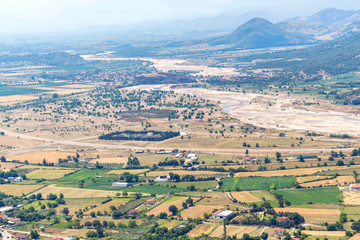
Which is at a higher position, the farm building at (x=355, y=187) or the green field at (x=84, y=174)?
the farm building at (x=355, y=187)

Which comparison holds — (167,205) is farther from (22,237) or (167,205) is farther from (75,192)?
(22,237)

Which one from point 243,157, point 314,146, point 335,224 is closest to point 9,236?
point 335,224

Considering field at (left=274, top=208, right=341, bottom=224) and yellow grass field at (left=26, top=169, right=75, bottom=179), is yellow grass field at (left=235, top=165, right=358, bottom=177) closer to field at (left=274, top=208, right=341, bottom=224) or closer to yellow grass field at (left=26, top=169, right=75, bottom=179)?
field at (left=274, top=208, right=341, bottom=224)

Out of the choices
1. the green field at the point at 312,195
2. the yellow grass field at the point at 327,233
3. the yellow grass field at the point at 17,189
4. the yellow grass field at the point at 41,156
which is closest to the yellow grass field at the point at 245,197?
the green field at the point at 312,195

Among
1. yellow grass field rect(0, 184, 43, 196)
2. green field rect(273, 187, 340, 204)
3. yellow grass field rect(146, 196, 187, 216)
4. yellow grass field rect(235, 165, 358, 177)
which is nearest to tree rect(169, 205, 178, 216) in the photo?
yellow grass field rect(146, 196, 187, 216)

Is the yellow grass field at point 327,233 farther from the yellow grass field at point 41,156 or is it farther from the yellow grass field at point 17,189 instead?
the yellow grass field at point 41,156

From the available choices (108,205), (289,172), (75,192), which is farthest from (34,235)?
(289,172)

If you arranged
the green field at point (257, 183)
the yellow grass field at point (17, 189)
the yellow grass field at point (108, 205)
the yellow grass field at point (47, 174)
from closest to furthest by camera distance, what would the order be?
the yellow grass field at point (108, 205), the green field at point (257, 183), the yellow grass field at point (17, 189), the yellow grass field at point (47, 174)
